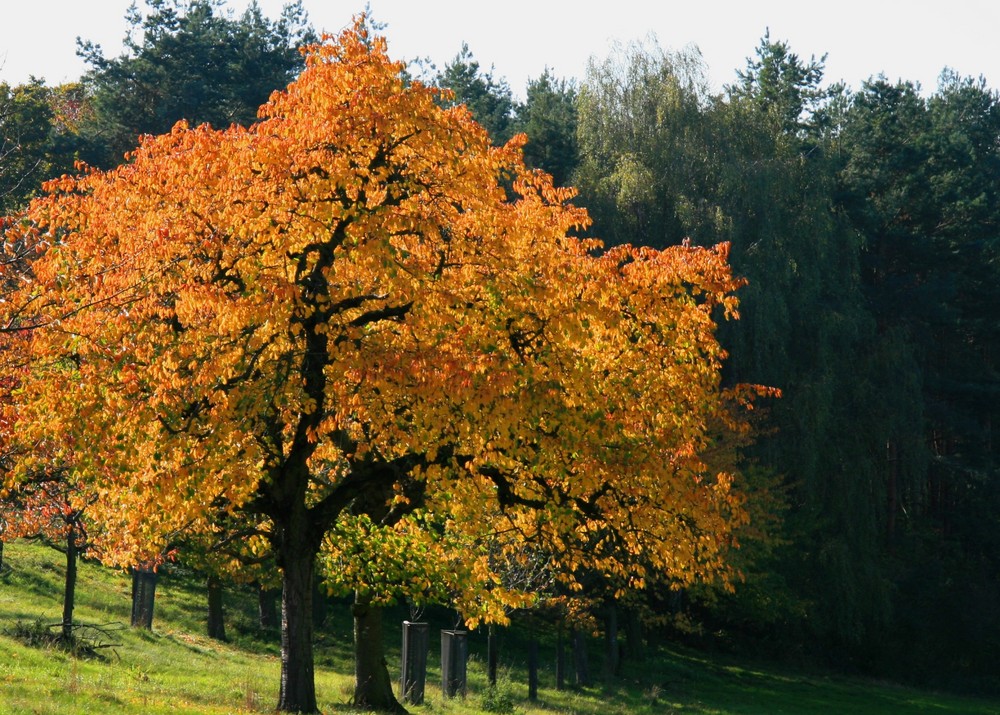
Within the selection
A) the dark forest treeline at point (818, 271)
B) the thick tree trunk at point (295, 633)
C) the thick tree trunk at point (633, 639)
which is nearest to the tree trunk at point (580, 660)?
the dark forest treeline at point (818, 271)

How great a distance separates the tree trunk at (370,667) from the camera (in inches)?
832

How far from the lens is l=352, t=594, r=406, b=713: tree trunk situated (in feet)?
69.4

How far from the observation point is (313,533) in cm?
1798

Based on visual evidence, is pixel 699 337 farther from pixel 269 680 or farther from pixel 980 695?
pixel 980 695

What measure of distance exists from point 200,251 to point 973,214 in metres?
51.0

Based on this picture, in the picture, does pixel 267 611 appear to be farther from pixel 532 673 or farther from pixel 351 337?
pixel 351 337

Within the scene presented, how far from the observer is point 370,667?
21.5m

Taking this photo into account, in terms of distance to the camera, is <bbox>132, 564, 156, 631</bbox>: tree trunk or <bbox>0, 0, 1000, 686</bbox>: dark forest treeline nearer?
<bbox>132, 564, 156, 631</bbox>: tree trunk

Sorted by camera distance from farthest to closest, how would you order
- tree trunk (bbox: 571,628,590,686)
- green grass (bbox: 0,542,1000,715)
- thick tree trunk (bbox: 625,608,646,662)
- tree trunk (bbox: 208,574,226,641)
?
thick tree trunk (bbox: 625,608,646,662) < tree trunk (bbox: 571,628,590,686) < tree trunk (bbox: 208,574,226,641) < green grass (bbox: 0,542,1000,715)

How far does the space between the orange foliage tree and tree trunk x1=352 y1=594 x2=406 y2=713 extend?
329cm

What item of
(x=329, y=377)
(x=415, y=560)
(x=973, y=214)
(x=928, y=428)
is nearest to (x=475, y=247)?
(x=329, y=377)

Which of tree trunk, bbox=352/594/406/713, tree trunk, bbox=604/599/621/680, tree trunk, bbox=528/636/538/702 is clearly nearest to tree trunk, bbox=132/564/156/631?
tree trunk, bbox=528/636/538/702

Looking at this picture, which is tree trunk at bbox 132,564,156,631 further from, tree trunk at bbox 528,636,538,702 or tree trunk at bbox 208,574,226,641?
tree trunk at bbox 528,636,538,702

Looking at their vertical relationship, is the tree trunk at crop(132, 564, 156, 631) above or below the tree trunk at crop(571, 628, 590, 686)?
above
